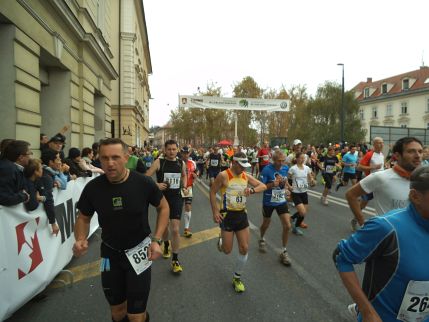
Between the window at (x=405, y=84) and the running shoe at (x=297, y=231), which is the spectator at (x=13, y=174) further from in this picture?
the window at (x=405, y=84)

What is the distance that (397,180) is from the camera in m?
3.10

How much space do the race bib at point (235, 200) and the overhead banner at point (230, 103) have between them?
1860cm

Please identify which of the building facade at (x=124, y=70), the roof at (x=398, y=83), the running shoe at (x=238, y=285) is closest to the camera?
the running shoe at (x=238, y=285)

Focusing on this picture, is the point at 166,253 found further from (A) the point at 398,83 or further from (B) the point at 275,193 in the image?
(A) the point at 398,83

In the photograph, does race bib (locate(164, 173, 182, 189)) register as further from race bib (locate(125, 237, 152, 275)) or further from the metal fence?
the metal fence

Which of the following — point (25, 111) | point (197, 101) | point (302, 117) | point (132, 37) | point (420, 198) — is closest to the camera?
point (420, 198)

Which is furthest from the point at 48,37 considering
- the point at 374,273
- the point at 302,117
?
the point at 302,117

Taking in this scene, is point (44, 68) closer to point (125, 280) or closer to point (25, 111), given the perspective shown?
point (25, 111)

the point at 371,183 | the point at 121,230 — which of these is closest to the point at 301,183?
the point at 371,183

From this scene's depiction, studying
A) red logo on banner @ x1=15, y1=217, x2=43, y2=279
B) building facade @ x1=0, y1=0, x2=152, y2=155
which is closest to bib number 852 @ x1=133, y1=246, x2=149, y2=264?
red logo on banner @ x1=15, y1=217, x2=43, y2=279

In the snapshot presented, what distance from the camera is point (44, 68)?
11055 mm

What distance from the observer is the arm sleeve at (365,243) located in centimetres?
173

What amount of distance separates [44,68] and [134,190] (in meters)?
10.4

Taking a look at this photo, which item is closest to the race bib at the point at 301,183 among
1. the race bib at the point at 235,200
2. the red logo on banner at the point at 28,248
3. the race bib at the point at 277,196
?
the race bib at the point at 277,196
